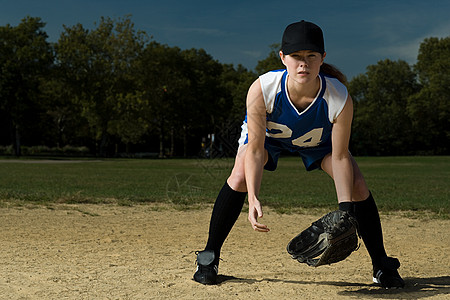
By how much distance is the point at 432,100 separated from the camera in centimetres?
5922

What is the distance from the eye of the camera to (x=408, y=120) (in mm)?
63625

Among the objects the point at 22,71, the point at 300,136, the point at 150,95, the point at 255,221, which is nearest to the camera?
the point at 255,221

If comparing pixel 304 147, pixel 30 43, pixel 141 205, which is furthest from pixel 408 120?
pixel 304 147

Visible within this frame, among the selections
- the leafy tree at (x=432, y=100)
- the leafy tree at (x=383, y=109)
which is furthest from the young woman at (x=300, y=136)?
the leafy tree at (x=383, y=109)

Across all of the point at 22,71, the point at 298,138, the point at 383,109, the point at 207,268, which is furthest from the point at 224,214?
the point at 383,109

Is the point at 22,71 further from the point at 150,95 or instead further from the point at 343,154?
the point at 343,154

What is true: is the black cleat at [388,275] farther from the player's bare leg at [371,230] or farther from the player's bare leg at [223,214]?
the player's bare leg at [223,214]

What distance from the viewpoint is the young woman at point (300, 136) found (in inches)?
124

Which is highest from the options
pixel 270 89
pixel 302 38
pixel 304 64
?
pixel 302 38

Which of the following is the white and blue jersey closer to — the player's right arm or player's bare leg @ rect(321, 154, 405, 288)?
the player's right arm

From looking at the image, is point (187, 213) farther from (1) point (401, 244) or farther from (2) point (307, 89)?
(2) point (307, 89)

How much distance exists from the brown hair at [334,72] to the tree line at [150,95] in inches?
1033

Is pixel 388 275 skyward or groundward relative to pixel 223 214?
groundward

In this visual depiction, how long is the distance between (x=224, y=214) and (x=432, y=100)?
60.8m
